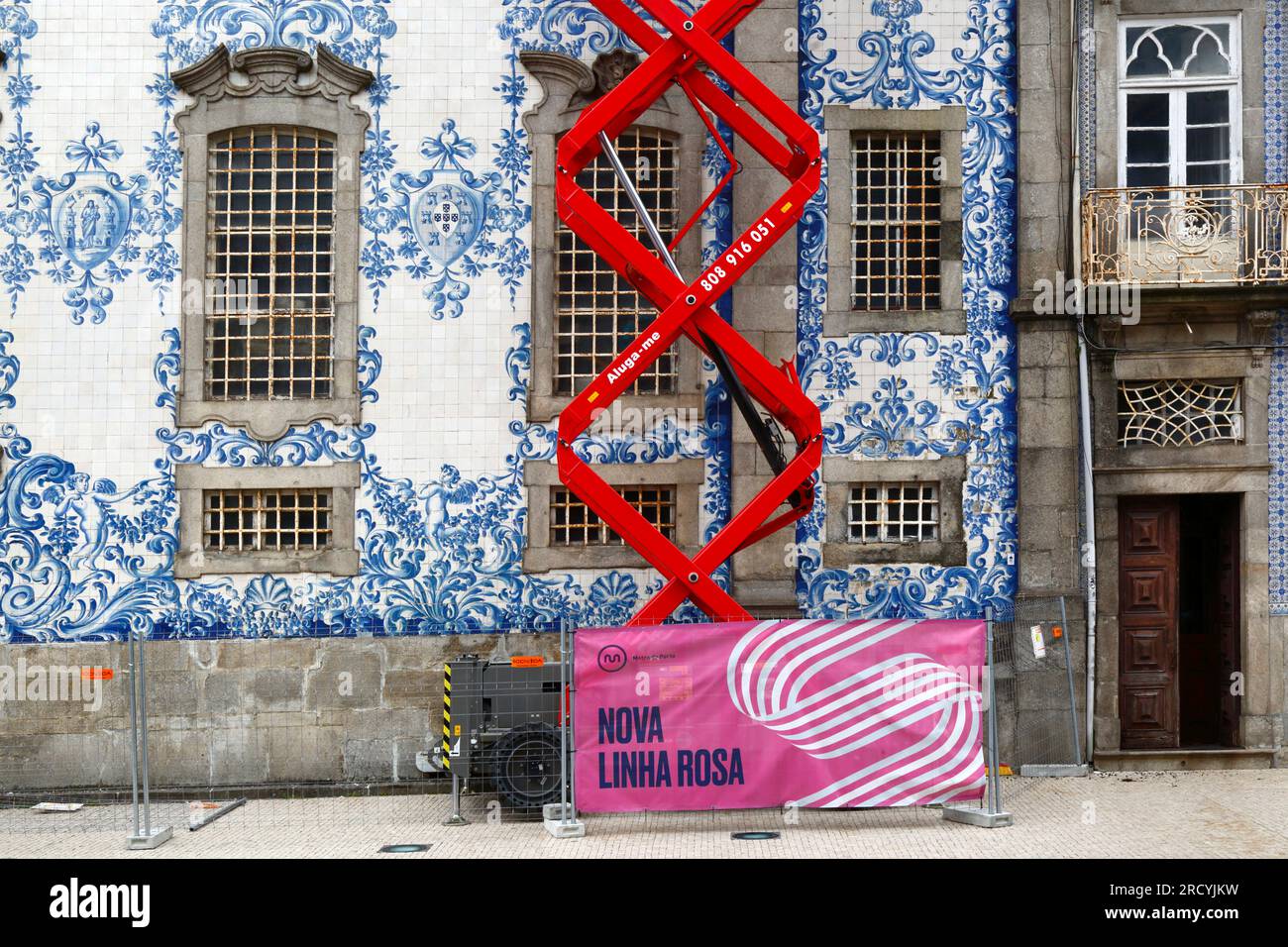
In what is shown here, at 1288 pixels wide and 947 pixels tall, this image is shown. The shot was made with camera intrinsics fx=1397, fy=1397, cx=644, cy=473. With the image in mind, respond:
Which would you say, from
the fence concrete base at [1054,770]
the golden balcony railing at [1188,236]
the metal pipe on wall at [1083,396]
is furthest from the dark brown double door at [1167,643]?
the golden balcony railing at [1188,236]

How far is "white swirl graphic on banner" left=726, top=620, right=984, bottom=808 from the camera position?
1124cm

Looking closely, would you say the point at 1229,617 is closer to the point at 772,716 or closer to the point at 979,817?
the point at 979,817

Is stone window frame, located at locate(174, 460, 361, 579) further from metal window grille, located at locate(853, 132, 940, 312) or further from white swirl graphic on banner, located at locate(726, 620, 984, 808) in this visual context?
metal window grille, located at locate(853, 132, 940, 312)

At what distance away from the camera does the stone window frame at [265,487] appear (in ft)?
44.2

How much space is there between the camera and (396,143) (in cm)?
1362

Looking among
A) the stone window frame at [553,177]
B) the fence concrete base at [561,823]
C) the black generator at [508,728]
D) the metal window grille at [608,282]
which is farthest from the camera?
the metal window grille at [608,282]

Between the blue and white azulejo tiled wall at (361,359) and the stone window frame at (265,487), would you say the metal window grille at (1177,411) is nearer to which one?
the blue and white azulejo tiled wall at (361,359)

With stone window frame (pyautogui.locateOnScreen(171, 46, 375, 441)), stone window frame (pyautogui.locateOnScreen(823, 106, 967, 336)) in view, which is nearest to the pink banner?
stone window frame (pyautogui.locateOnScreen(823, 106, 967, 336))

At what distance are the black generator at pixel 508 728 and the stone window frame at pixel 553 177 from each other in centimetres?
271

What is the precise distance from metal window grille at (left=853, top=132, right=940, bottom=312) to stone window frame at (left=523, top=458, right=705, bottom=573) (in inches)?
98.4

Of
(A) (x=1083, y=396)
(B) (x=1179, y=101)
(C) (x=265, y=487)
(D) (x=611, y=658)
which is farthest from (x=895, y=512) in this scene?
(C) (x=265, y=487)

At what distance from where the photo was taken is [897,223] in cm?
1395

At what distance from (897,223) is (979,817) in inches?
233

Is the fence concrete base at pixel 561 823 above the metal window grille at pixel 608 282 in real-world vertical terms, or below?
below
